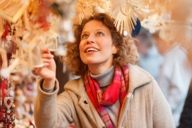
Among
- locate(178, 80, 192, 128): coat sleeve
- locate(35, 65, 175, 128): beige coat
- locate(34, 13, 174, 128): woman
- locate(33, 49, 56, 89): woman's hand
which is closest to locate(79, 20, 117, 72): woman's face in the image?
locate(34, 13, 174, 128): woman

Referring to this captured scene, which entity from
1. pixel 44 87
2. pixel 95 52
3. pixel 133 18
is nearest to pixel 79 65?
pixel 95 52

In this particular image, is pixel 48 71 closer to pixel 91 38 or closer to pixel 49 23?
pixel 49 23

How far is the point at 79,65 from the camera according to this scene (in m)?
1.54

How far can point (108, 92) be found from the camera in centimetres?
141

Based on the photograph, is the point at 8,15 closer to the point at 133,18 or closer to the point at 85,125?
the point at 133,18

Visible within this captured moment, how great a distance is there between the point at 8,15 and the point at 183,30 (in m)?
0.33

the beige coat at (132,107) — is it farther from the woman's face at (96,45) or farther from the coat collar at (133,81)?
the woman's face at (96,45)

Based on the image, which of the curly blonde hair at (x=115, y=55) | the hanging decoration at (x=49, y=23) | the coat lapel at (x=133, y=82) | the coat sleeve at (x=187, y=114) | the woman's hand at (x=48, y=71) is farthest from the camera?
the curly blonde hair at (x=115, y=55)

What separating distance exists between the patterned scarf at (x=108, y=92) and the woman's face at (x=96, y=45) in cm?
6

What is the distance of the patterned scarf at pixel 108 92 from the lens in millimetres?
1389

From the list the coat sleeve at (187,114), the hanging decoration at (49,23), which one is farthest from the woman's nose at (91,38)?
the coat sleeve at (187,114)

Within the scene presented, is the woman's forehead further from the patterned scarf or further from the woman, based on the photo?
the patterned scarf

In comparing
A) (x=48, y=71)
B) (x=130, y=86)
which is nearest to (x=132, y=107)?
(x=130, y=86)

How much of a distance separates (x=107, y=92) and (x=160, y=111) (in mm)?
201
